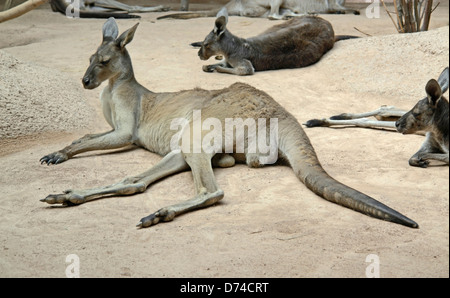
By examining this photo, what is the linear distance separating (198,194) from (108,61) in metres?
1.59

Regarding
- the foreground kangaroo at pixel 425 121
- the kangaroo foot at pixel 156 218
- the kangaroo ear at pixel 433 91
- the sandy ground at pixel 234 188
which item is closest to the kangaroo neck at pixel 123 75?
the sandy ground at pixel 234 188

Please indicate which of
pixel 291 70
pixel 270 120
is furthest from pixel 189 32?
pixel 270 120

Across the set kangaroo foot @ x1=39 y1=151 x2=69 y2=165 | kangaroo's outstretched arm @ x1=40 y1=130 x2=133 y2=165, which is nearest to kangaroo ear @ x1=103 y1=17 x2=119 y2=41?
kangaroo's outstretched arm @ x1=40 y1=130 x2=133 y2=165

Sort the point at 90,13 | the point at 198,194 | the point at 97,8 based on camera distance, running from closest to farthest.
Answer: the point at 198,194 → the point at 90,13 → the point at 97,8

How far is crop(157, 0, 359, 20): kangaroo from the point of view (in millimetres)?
9992

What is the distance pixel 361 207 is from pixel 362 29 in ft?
19.9

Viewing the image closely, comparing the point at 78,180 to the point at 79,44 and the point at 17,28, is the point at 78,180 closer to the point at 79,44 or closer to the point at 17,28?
the point at 79,44

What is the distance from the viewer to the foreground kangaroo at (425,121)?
2.85m

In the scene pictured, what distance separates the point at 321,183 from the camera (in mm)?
3248

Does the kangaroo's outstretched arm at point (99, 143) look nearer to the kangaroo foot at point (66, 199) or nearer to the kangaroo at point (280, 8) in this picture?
the kangaroo foot at point (66, 199)

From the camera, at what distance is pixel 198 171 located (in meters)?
3.57

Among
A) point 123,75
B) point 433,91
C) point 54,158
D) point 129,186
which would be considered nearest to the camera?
point 433,91

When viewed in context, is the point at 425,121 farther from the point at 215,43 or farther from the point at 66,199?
the point at 215,43

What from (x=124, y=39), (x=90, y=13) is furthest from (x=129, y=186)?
(x=90, y=13)
